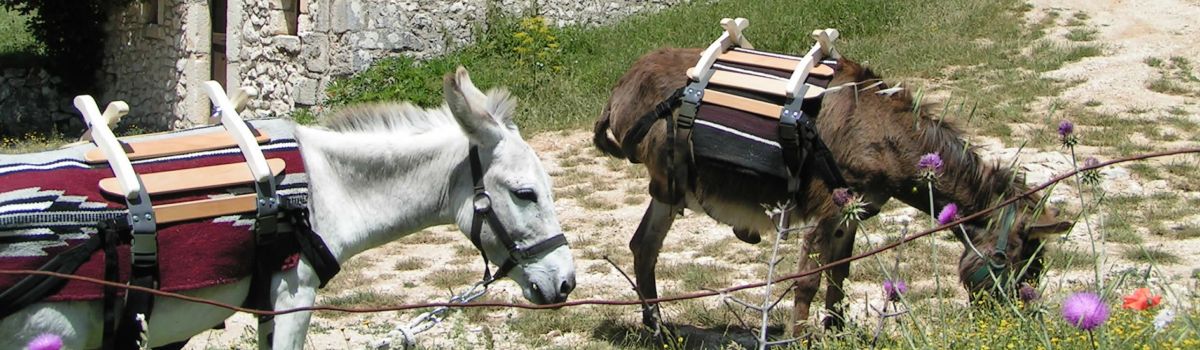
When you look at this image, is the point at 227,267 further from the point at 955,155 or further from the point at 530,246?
the point at 955,155

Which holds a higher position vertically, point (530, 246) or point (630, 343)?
point (530, 246)

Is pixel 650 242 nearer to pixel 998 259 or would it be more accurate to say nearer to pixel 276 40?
pixel 998 259

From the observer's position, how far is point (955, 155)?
481 cm

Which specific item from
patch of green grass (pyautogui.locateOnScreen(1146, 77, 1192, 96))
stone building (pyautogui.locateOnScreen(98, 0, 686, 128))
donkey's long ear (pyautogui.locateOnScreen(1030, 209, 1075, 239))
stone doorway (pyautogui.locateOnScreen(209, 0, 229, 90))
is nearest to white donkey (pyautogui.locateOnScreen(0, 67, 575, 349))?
donkey's long ear (pyautogui.locateOnScreen(1030, 209, 1075, 239))

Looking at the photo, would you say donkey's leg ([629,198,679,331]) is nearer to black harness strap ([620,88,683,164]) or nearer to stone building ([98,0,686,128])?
black harness strap ([620,88,683,164])

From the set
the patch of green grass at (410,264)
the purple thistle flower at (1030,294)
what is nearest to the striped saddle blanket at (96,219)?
the purple thistle flower at (1030,294)

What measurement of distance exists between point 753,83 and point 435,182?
6.08 ft

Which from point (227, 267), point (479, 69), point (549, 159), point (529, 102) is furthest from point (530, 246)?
point (479, 69)

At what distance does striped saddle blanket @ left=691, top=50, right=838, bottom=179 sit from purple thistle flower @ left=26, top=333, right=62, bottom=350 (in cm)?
294

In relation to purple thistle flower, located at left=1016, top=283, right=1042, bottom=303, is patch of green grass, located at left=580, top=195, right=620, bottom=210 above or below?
below

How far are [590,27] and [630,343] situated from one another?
8925 mm

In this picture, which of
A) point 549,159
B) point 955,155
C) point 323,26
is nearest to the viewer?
point 955,155

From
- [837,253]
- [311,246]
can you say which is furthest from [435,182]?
[837,253]

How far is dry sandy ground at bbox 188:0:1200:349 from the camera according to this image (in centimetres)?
562
